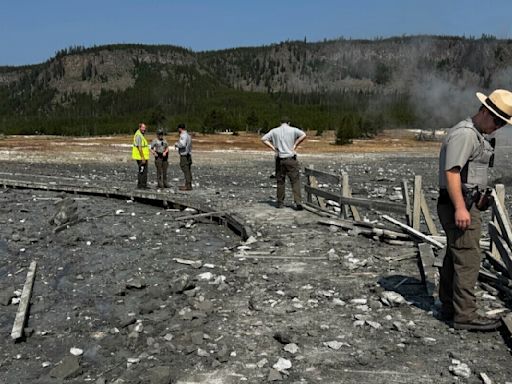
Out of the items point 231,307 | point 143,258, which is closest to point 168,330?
point 231,307

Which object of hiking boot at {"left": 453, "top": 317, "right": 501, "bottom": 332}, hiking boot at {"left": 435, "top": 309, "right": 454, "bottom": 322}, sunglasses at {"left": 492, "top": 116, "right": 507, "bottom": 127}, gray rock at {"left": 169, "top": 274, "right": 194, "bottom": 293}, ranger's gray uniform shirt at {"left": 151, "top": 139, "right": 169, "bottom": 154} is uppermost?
sunglasses at {"left": 492, "top": 116, "right": 507, "bottom": 127}

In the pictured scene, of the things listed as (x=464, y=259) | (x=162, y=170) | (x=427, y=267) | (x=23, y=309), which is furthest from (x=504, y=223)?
(x=162, y=170)

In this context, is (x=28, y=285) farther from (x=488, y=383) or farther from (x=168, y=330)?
(x=488, y=383)

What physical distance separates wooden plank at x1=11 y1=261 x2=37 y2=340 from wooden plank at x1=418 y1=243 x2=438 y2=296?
4.54 meters

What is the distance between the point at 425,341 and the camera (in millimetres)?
5211

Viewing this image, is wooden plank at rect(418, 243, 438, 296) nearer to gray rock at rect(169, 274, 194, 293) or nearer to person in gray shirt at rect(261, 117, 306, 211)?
gray rock at rect(169, 274, 194, 293)

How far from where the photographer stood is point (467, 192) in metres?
5.30

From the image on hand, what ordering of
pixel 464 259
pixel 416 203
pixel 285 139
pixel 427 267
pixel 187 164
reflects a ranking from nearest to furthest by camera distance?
pixel 464 259 → pixel 427 267 → pixel 416 203 → pixel 285 139 → pixel 187 164

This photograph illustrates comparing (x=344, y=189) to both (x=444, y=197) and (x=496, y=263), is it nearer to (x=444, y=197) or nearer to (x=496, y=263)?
(x=496, y=263)

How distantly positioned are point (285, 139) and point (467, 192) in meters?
6.94

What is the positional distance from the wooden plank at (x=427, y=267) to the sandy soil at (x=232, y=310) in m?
0.12

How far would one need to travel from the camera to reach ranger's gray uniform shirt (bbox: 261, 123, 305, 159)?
12016 millimetres

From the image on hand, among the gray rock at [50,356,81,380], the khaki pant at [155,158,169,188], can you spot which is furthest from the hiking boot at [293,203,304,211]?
the gray rock at [50,356,81,380]

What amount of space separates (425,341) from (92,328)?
3.54 m
